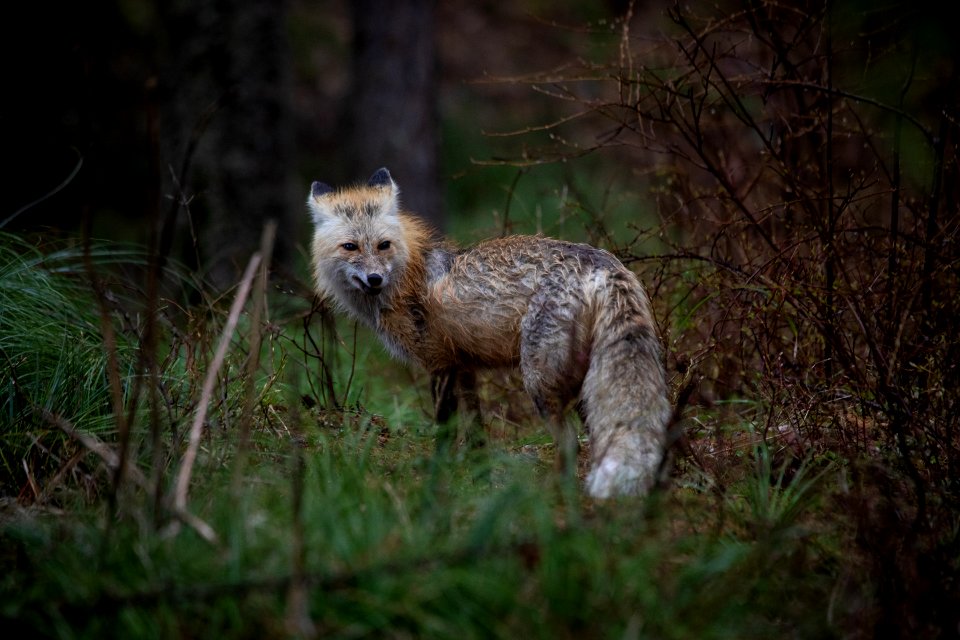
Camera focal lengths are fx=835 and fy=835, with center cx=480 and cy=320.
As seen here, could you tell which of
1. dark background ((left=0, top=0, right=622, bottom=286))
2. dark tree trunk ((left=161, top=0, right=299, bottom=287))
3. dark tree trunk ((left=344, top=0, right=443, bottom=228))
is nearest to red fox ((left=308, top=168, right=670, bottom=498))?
dark background ((left=0, top=0, right=622, bottom=286))

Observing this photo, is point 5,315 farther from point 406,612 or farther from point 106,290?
point 406,612

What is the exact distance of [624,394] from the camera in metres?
4.27

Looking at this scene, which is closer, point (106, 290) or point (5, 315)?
point (5, 315)

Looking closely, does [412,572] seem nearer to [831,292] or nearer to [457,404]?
[457,404]

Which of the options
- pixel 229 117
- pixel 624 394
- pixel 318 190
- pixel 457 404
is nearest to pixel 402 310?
pixel 457 404

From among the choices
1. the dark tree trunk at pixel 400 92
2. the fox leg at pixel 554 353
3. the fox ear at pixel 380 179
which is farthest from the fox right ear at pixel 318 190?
the dark tree trunk at pixel 400 92

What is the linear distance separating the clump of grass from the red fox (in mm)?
1621

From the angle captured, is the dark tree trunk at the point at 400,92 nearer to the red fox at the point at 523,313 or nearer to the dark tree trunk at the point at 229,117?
the dark tree trunk at the point at 229,117

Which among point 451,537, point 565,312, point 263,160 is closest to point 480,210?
point 263,160

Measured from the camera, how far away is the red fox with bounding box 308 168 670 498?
13.8 feet

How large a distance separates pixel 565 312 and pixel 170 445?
226 centimetres

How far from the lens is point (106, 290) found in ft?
17.8

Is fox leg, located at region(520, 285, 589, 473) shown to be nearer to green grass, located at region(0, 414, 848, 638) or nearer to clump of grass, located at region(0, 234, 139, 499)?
green grass, located at region(0, 414, 848, 638)

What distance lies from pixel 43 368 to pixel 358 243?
2.07 meters
